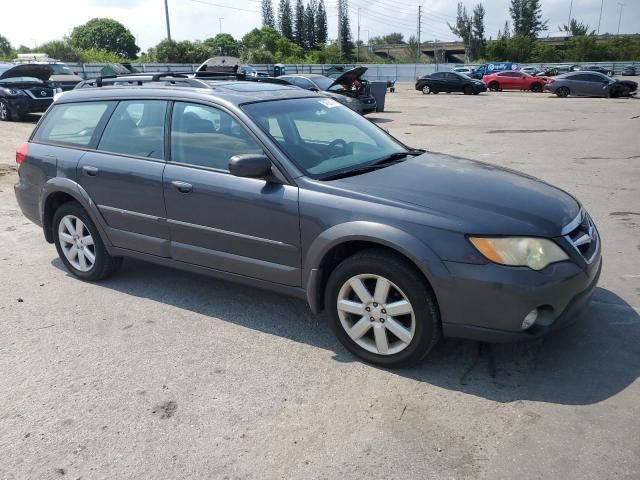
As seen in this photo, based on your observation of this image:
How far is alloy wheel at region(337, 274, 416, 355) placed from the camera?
11.3 feet

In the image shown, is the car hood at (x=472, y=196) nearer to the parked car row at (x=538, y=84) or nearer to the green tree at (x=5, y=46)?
the parked car row at (x=538, y=84)

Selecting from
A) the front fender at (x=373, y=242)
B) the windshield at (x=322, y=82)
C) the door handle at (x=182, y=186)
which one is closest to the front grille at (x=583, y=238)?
the front fender at (x=373, y=242)

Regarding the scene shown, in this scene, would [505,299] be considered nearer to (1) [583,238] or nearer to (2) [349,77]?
(1) [583,238]

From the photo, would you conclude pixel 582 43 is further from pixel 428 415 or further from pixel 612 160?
pixel 428 415

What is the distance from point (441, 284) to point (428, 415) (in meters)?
0.70

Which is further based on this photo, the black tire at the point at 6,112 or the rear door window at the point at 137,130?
the black tire at the point at 6,112

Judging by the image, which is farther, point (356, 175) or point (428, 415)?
point (356, 175)

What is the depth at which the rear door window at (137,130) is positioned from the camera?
4.50 m

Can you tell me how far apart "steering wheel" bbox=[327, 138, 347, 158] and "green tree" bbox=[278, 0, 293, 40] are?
126 metres

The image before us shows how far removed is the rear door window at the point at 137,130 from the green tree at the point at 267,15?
132097 mm

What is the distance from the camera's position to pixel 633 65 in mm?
62875

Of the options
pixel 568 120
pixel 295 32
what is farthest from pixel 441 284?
pixel 295 32

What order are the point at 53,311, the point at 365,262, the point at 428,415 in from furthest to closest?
the point at 53,311 → the point at 365,262 → the point at 428,415

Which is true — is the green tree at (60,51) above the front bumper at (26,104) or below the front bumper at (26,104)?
above
